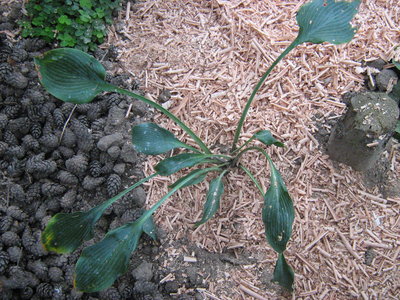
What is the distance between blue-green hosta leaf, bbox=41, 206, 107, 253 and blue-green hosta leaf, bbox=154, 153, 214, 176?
0.91ft

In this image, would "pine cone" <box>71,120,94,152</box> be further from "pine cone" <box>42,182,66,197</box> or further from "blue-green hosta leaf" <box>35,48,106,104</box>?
"blue-green hosta leaf" <box>35,48,106,104</box>

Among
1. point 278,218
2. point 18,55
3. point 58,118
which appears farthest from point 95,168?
point 278,218

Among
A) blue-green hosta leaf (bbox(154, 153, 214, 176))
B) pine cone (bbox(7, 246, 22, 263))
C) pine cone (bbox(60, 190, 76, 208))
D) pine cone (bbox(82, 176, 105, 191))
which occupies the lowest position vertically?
pine cone (bbox(7, 246, 22, 263))

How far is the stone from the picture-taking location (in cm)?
149

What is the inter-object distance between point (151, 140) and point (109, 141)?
0.28 m

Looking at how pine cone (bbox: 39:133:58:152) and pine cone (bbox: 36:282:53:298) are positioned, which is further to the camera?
pine cone (bbox: 39:133:58:152)

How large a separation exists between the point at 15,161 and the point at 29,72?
0.46m

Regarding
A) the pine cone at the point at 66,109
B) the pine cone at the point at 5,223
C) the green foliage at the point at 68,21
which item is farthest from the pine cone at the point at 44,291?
the green foliage at the point at 68,21

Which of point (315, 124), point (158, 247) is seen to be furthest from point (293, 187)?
point (158, 247)

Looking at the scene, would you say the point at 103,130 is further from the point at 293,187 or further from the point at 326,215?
the point at 326,215

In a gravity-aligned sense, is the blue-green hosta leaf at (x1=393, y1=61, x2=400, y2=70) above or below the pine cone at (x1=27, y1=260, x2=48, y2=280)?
above

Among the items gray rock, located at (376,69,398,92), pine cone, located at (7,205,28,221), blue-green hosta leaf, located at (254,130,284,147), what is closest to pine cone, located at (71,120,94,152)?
pine cone, located at (7,205,28,221)

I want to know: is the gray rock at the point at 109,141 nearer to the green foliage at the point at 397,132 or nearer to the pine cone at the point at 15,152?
the pine cone at the point at 15,152

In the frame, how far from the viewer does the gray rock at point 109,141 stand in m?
1.74
